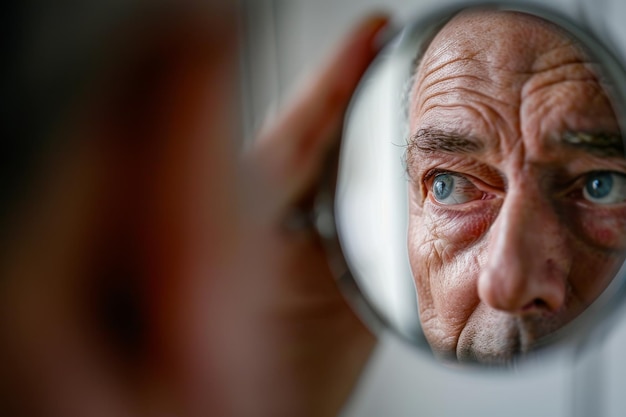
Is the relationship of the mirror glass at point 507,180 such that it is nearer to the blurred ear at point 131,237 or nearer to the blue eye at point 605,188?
the blue eye at point 605,188

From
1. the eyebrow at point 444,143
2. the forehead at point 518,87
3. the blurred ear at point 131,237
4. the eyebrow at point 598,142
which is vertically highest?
the forehead at point 518,87

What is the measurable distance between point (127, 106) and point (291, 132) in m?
0.14

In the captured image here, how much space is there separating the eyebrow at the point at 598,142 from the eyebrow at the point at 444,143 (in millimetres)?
41

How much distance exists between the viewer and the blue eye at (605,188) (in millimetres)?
312

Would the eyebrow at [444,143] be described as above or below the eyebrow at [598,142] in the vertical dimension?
below

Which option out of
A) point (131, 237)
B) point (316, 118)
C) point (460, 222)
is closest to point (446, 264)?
point (460, 222)

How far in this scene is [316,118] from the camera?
54cm

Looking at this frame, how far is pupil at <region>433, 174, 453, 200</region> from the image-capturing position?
33 cm

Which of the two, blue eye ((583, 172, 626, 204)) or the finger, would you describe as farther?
the finger

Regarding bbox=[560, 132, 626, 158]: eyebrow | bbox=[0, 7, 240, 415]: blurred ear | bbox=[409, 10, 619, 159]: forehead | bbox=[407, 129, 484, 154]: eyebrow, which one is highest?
bbox=[409, 10, 619, 159]: forehead

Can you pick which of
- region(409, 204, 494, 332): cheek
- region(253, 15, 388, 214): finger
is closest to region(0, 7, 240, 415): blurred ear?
region(253, 15, 388, 214): finger

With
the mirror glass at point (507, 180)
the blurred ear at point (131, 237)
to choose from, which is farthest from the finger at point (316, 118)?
the mirror glass at point (507, 180)

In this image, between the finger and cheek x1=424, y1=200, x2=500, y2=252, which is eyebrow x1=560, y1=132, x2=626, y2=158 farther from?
the finger

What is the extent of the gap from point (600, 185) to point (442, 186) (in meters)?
0.08
